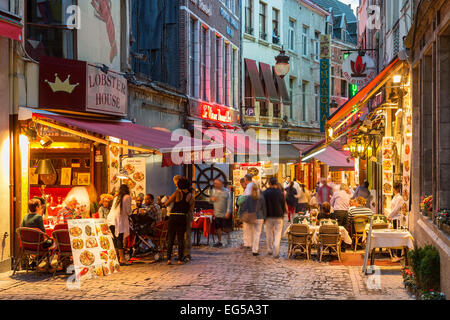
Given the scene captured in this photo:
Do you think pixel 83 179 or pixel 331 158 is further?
pixel 331 158

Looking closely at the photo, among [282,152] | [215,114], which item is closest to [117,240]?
[215,114]

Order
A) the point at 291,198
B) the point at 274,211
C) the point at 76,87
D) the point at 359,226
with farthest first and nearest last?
the point at 291,198
the point at 359,226
the point at 274,211
the point at 76,87

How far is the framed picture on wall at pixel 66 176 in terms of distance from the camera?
15766 mm

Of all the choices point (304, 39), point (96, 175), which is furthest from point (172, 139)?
point (304, 39)

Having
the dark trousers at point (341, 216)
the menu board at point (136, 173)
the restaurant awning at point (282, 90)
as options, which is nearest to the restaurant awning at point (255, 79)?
the restaurant awning at point (282, 90)

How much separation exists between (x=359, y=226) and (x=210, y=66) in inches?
525

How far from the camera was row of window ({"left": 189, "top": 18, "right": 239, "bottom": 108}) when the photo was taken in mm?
24188

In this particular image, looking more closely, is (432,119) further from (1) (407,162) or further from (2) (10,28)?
(2) (10,28)

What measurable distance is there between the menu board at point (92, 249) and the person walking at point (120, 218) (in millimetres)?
405

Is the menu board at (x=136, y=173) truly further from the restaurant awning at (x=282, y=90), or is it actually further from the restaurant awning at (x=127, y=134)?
the restaurant awning at (x=282, y=90)

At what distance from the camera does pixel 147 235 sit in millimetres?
13172

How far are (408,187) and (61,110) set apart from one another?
23.6ft

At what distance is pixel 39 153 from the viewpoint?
15734mm

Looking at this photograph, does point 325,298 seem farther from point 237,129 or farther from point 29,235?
point 237,129
